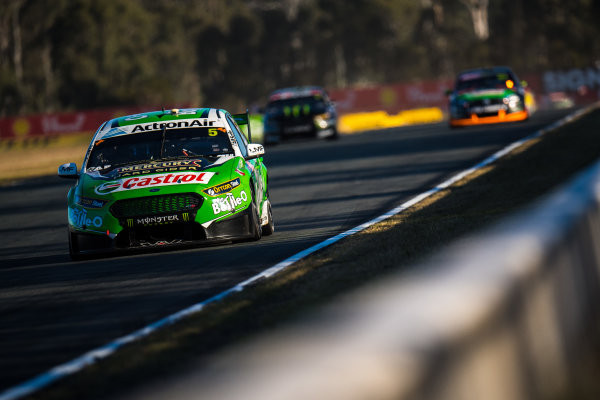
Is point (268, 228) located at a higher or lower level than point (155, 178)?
lower

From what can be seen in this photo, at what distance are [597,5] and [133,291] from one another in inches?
3115

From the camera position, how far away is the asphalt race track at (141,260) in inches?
274

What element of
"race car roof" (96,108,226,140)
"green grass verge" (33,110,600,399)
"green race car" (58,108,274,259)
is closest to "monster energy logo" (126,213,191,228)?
"green race car" (58,108,274,259)

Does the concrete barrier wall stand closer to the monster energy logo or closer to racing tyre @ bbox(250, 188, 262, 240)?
the monster energy logo

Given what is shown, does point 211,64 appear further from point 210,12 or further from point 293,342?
point 293,342

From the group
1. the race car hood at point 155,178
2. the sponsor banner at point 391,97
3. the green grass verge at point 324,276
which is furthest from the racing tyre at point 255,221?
the sponsor banner at point 391,97

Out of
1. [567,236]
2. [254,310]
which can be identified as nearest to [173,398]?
[567,236]

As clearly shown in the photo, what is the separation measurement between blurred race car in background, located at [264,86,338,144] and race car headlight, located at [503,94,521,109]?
5.56 metres

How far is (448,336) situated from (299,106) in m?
30.3

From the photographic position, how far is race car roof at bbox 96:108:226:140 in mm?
11984

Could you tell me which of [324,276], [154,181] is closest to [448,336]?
[324,276]

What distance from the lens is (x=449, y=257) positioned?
10.4 ft

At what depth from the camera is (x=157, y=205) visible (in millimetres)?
→ 10547

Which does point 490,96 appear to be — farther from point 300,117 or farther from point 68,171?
point 68,171
